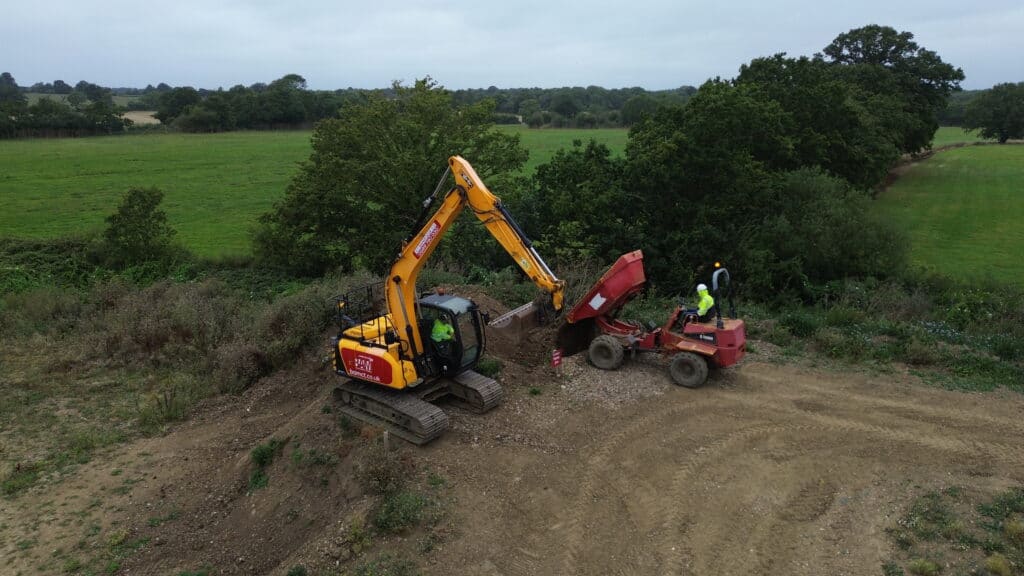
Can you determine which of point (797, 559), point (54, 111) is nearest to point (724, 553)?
point (797, 559)

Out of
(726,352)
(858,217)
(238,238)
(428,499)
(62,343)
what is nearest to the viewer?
(428,499)

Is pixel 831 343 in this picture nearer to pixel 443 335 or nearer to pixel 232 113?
pixel 443 335

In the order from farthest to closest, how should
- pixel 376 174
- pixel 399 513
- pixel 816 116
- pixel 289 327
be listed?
pixel 816 116 → pixel 376 174 → pixel 289 327 → pixel 399 513

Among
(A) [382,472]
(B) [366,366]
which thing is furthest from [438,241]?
(A) [382,472]

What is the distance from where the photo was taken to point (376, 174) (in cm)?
2403

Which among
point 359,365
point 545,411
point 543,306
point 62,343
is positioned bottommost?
point 62,343

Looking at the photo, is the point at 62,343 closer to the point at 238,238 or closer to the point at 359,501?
the point at 359,501

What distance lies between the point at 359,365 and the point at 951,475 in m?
9.63

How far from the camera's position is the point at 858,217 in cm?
2292

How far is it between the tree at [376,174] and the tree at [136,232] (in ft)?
16.0

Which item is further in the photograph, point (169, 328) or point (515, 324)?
point (169, 328)

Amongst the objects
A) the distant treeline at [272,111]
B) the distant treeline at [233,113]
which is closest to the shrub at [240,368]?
the distant treeline at [233,113]

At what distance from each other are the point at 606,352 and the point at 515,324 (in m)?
1.96

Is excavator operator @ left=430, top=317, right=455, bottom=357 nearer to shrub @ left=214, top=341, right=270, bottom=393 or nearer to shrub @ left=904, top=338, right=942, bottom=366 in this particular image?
shrub @ left=214, top=341, right=270, bottom=393
